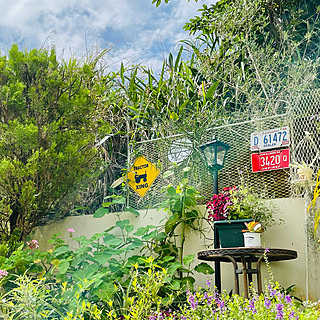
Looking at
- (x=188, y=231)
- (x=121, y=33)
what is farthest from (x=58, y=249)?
(x=121, y=33)

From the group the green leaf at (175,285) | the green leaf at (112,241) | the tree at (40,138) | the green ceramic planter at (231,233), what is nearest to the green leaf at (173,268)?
the green leaf at (175,285)

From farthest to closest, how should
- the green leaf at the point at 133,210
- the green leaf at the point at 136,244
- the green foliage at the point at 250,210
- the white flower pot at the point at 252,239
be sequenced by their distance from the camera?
1. the green leaf at the point at 133,210
2. the green leaf at the point at 136,244
3. the green foliage at the point at 250,210
4. the white flower pot at the point at 252,239

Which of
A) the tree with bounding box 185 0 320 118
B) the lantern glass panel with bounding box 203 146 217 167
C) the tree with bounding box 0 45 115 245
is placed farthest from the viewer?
the tree with bounding box 185 0 320 118

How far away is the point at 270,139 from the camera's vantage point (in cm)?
386

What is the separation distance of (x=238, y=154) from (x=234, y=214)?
73 cm

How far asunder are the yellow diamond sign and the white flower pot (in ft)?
4.91

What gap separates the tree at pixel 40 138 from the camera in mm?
4191

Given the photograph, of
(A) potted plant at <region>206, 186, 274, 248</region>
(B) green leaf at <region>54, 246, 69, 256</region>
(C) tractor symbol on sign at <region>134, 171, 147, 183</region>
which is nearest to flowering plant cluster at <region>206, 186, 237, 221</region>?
(A) potted plant at <region>206, 186, 274, 248</region>

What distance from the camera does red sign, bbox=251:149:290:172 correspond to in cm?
376

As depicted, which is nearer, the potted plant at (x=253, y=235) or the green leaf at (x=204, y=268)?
the potted plant at (x=253, y=235)

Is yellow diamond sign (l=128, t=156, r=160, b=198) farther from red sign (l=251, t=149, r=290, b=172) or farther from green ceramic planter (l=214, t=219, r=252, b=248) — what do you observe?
green ceramic planter (l=214, t=219, r=252, b=248)

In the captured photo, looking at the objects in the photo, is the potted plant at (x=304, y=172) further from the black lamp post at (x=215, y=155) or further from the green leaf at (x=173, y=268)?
the green leaf at (x=173, y=268)

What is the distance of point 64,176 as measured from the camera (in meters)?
4.46

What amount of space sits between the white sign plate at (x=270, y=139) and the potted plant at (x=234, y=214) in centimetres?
48
